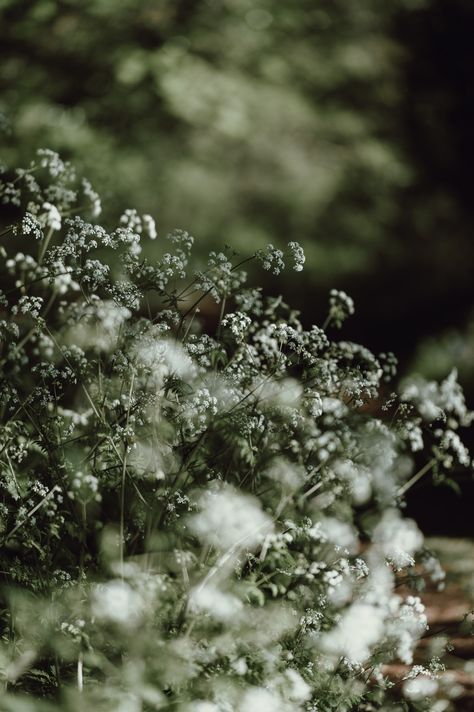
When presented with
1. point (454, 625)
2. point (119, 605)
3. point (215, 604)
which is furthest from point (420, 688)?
point (119, 605)

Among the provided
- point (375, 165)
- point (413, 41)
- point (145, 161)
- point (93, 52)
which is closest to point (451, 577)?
point (375, 165)

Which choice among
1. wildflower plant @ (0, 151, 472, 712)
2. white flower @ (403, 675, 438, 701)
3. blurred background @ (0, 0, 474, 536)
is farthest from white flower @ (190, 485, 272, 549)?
blurred background @ (0, 0, 474, 536)

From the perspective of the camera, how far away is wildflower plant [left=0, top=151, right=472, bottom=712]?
209 cm

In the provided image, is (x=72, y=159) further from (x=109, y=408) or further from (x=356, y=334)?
(x=109, y=408)

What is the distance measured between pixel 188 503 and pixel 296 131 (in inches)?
110

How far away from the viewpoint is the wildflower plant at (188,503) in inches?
82.2

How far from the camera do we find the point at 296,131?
4367mm

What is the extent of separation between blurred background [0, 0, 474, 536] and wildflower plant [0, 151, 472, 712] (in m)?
1.22

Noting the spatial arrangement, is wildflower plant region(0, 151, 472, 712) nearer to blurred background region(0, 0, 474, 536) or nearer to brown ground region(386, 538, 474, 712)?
brown ground region(386, 538, 474, 712)

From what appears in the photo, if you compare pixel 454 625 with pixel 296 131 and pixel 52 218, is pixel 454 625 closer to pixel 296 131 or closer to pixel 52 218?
pixel 52 218

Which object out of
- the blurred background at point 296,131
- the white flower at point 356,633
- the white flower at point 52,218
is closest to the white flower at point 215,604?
the white flower at point 356,633

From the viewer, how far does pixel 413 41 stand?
4.47 metres

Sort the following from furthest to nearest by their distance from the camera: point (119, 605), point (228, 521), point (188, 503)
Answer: point (188, 503) < point (228, 521) < point (119, 605)

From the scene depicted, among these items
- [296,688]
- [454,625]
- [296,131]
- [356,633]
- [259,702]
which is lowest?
[259,702]
